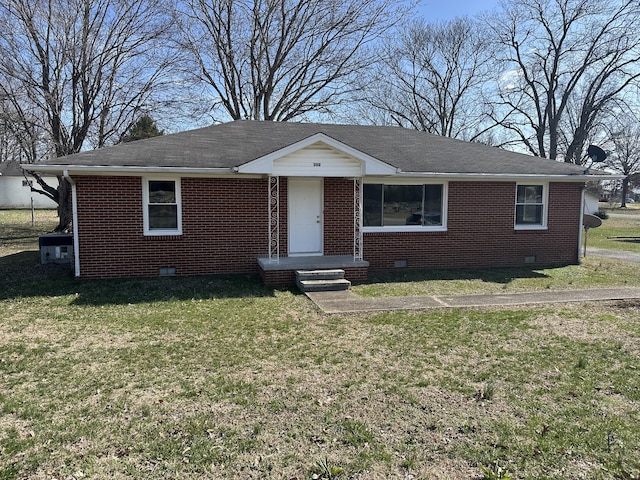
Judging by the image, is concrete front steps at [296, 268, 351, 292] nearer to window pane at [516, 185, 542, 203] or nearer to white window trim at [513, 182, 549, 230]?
white window trim at [513, 182, 549, 230]

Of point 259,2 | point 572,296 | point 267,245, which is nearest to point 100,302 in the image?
point 267,245

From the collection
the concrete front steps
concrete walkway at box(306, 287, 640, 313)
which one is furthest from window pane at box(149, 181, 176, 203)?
concrete walkway at box(306, 287, 640, 313)

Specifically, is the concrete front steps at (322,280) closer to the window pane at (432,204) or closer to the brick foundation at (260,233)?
the brick foundation at (260,233)

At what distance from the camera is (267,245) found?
36.6ft

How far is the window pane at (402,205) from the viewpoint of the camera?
11.9 metres

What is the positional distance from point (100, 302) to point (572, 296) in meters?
9.15

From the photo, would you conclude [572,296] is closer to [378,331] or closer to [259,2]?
[378,331]

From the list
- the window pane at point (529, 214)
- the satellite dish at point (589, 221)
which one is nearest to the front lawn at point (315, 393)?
the window pane at point (529, 214)

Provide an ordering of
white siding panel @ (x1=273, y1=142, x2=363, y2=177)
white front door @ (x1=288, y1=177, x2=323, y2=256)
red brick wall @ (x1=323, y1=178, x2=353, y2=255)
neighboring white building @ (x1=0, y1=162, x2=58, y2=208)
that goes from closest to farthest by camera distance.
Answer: white siding panel @ (x1=273, y1=142, x2=363, y2=177), white front door @ (x1=288, y1=177, x2=323, y2=256), red brick wall @ (x1=323, y1=178, x2=353, y2=255), neighboring white building @ (x1=0, y1=162, x2=58, y2=208)

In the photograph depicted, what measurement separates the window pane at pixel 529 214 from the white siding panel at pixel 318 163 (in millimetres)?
5387

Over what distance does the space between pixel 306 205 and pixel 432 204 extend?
11.3 feet

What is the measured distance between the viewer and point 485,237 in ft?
41.1

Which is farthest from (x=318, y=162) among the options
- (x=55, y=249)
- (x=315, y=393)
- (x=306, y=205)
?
(x=55, y=249)

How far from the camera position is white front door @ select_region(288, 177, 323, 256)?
1132 cm
